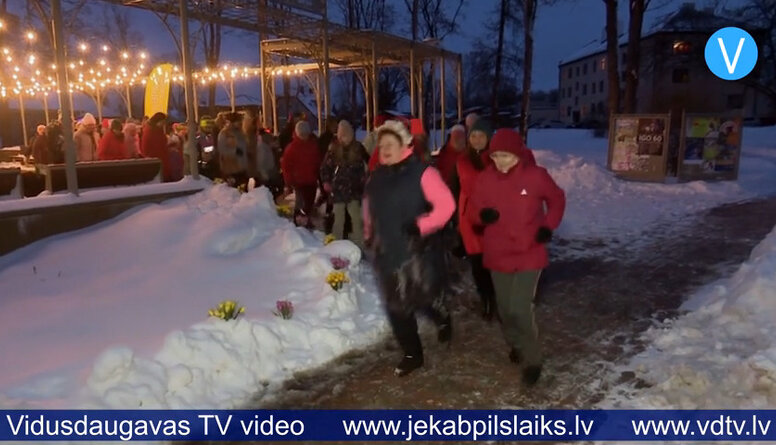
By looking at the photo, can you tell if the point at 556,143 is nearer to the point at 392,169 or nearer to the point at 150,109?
the point at 150,109

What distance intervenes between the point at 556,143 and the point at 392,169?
35344mm

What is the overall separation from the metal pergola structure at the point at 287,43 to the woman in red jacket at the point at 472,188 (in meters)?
4.66

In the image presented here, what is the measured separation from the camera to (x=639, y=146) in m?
17.1

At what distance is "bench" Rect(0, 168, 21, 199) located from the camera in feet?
26.0

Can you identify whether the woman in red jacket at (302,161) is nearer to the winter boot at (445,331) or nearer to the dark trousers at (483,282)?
the dark trousers at (483,282)

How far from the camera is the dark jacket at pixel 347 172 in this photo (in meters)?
7.79

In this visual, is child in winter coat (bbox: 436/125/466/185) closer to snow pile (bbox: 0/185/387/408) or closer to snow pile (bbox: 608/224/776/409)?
snow pile (bbox: 0/185/387/408)

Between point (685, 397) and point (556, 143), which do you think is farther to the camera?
point (556, 143)

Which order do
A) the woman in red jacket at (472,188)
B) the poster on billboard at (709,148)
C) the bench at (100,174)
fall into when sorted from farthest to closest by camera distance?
the poster on billboard at (709,148)
the bench at (100,174)
the woman in red jacket at (472,188)

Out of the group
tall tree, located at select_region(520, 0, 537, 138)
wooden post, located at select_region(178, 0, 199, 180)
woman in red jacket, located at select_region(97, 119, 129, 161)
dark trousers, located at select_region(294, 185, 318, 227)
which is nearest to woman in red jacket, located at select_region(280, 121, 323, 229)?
dark trousers, located at select_region(294, 185, 318, 227)

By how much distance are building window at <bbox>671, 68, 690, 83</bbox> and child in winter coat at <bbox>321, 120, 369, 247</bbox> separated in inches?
2205

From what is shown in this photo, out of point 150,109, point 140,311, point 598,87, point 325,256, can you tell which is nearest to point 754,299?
point 325,256

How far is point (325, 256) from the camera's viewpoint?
6590mm

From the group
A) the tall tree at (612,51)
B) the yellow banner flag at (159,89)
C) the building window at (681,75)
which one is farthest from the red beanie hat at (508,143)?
the building window at (681,75)
